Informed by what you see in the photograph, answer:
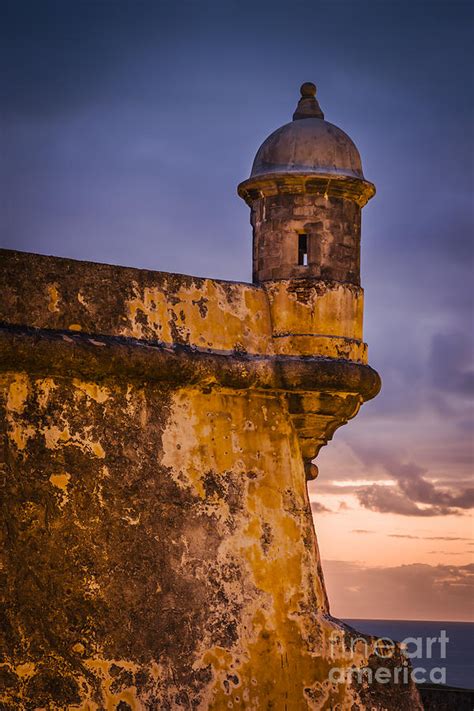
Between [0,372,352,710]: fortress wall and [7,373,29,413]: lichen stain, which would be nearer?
[0,372,352,710]: fortress wall

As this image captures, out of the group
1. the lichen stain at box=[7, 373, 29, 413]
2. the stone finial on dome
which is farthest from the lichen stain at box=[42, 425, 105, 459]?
the stone finial on dome

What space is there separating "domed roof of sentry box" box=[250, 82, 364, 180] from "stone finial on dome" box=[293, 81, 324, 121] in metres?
0.15

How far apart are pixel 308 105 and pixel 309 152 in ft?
2.20

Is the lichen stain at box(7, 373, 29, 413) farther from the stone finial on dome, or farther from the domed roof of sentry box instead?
the stone finial on dome

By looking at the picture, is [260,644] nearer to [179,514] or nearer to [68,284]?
[179,514]

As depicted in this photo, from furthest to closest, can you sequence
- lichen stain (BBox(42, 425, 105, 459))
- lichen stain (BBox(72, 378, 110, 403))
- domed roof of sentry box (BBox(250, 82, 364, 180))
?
domed roof of sentry box (BBox(250, 82, 364, 180)), lichen stain (BBox(72, 378, 110, 403)), lichen stain (BBox(42, 425, 105, 459))

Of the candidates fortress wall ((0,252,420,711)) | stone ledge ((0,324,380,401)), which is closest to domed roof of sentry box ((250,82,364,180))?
fortress wall ((0,252,420,711))

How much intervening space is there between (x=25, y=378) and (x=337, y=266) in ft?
8.37

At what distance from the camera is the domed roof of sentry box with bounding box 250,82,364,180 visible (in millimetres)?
9328

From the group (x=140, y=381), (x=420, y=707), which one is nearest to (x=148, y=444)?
(x=140, y=381)

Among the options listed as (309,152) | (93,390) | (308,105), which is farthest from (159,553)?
(308,105)

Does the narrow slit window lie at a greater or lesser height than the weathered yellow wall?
greater

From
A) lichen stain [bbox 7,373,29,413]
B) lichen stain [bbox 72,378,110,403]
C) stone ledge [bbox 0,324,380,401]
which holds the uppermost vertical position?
stone ledge [bbox 0,324,380,401]

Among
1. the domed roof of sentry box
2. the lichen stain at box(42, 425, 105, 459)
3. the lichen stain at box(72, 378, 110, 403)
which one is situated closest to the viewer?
the lichen stain at box(42, 425, 105, 459)
